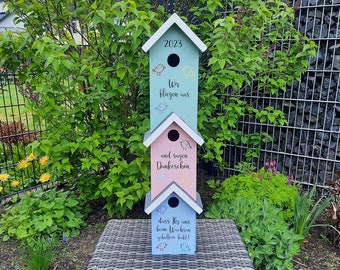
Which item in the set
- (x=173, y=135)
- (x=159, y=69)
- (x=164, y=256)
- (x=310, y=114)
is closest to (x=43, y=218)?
(x=164, y=256)

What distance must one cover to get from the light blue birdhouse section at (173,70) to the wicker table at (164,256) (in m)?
0.91

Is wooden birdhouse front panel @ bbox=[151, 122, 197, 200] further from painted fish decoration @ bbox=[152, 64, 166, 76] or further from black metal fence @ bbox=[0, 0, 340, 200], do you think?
black metal fence @ bbox=[0, 0, 340, 200]

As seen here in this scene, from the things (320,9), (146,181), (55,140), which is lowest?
(146,181)

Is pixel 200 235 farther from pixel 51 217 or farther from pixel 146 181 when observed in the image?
pixel 51 217

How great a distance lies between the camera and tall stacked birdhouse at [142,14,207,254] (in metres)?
1.81

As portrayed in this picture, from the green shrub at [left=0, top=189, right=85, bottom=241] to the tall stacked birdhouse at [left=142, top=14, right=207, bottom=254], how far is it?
3.69 ft

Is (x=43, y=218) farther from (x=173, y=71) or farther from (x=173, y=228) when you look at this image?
(x=173, y=71)

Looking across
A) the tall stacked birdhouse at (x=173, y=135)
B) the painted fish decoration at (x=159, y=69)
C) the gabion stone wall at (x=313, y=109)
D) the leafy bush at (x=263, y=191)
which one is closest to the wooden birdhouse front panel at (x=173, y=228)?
the tall stacked birdhouse at (x=173, y=135)

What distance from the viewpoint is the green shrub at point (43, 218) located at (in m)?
2.63

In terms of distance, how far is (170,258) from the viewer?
1.95 m

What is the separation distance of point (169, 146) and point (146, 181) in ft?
2.93

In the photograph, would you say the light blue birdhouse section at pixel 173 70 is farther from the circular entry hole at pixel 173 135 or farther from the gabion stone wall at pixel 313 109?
the gabion stone wall at pixel 313 109

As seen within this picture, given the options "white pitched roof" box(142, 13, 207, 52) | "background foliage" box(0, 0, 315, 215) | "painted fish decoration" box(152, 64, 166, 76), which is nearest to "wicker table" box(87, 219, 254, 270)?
"background foliage" box(0, 0, 315, 215)

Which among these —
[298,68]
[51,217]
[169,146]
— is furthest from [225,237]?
[298,68]
